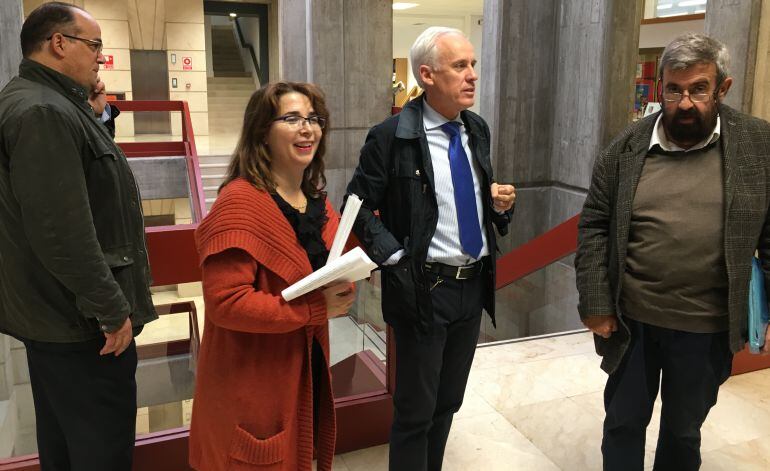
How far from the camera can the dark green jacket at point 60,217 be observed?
5.70 ft

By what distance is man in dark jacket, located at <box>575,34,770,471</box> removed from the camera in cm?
212

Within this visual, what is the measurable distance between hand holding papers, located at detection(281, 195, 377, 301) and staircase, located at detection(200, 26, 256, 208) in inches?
558

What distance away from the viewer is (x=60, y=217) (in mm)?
1740

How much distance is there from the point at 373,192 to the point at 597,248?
2.76ft

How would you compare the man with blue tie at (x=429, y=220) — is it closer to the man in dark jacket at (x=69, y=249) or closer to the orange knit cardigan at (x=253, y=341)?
the orange knit cardigan at (x=253, y=341)

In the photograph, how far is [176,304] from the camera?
120 inches

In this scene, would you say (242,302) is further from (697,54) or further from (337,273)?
(697,54)

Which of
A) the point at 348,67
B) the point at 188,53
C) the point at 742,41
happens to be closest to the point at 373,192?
the point at 742,41

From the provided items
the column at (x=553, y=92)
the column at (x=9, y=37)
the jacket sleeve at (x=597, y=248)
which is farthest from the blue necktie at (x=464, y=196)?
the column at (x=9, y=37)

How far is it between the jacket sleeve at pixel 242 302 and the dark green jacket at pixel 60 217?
0.35 m

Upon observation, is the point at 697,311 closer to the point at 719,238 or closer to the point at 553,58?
A: the point at 719,238

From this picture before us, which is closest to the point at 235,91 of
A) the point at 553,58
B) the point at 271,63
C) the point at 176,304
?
the point at 271,63

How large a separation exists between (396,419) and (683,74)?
5.07ft

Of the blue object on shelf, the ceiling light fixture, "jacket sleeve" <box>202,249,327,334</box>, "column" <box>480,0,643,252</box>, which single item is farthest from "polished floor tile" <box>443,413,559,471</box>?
the ceiling light fixture
